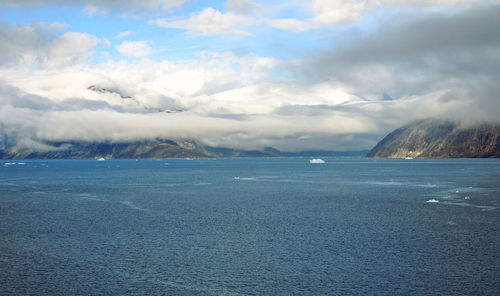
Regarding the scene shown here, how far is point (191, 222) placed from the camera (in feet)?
260

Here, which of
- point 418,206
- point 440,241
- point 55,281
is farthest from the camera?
point 418,206

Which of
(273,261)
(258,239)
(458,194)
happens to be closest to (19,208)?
(258,239)

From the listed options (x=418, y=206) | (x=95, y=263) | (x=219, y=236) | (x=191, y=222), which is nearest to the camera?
(x=95, y=263)

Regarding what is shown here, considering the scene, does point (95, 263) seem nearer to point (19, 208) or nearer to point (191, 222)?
point (191, 222)

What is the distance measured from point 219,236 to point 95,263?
820 inches

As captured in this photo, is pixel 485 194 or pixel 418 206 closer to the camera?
pixel 418 206

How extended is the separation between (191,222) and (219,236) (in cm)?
1498

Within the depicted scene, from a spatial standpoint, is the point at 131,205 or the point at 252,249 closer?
the point at 252,249

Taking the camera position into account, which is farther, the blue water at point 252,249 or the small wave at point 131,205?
the small wave at point 131,205

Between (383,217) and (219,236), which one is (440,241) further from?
(219,236)

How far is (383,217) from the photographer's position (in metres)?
83.7

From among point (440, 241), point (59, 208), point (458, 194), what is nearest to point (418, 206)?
point (458, 194)

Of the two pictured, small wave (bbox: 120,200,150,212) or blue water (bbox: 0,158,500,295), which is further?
small wave (bbox: 120,200,150,212)

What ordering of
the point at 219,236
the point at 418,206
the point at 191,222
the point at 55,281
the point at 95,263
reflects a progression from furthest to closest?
the point at 418,206, the point at 191,222, the point at 219,236, the point at 95,263, the point at 55,281
